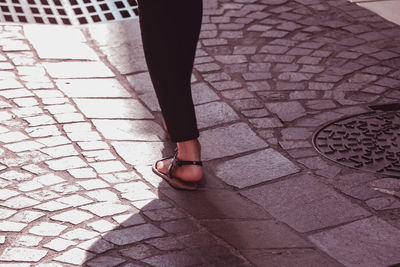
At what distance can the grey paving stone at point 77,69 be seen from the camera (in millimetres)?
5211

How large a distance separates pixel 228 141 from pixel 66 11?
2480 millimetres

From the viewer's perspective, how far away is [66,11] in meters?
6.38

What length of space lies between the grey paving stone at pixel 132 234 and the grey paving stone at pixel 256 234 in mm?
244

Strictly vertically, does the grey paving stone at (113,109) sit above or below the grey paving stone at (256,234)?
below

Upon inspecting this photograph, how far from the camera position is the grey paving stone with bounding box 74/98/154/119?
4680mm

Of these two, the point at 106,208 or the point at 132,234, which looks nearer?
the point at 132,234

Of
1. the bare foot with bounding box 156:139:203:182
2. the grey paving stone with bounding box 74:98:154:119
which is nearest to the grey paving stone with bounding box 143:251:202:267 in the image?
the bare foot with bounding box 156:139:203:182

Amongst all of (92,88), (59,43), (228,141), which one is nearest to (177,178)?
(228,141)

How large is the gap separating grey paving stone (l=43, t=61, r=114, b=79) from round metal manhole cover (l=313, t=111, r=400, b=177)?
61.0 inches

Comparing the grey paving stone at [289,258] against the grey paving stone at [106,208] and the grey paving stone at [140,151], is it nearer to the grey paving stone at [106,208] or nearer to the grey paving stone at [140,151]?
the grey paving stone at [106,208]

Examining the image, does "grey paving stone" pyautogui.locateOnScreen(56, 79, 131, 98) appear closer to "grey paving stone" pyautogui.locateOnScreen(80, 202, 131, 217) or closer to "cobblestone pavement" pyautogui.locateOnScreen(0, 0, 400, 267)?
"cobblestone pavement" pyautogui.locateOnScreen(0, 0, 400, 267)

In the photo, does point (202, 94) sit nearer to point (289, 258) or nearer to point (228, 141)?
point (228, 141)

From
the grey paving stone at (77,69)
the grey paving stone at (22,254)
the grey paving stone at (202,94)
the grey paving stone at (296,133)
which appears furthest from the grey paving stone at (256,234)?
the grey paving stone at (77,69)

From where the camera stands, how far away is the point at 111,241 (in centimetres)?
334
